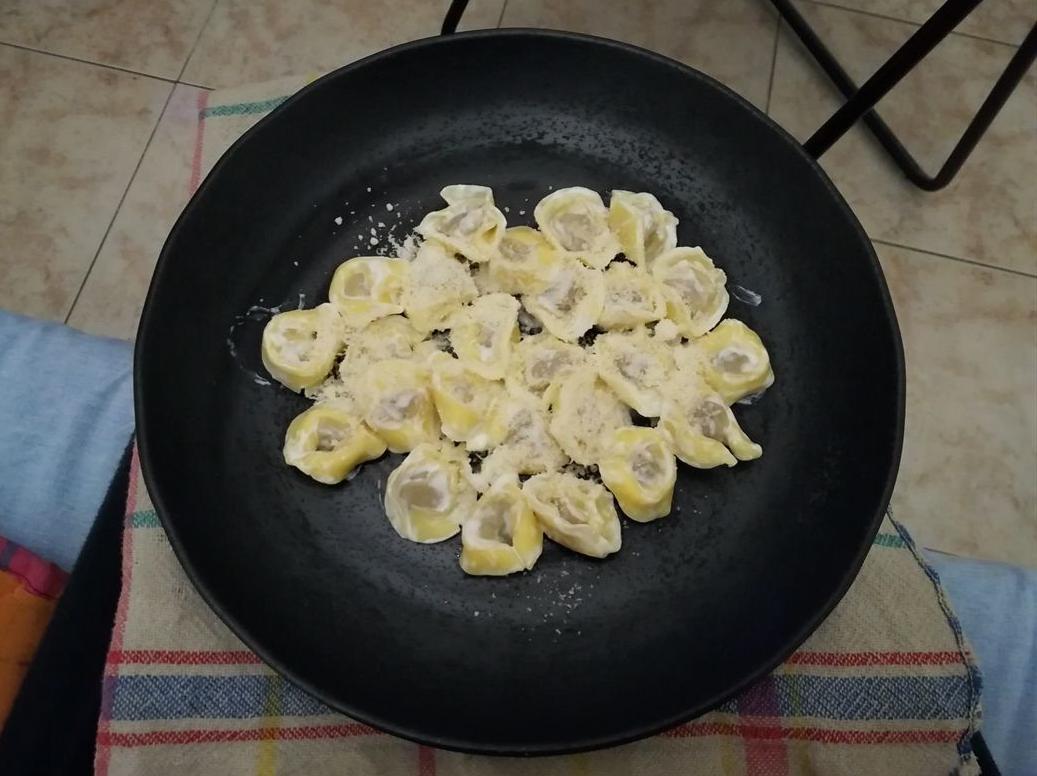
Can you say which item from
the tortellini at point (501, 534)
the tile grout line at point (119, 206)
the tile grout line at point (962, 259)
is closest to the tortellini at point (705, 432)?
the tortellini at point (501, 534)

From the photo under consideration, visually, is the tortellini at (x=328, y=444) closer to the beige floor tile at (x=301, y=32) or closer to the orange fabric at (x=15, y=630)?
the orange fabric at (x=15, y=630)

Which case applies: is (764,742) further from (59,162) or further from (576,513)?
(59,162)

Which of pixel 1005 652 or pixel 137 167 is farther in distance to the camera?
pixel 137 167

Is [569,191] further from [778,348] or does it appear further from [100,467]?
[100,467]

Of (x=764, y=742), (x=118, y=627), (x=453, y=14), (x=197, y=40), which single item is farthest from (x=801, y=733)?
(x=197, y=40)

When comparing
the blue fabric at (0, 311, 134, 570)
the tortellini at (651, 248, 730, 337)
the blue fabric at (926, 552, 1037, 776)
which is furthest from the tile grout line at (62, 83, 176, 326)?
the blue fabric at (926, 552, 1037, 776)

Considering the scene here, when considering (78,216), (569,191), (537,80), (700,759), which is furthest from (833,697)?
(78,216)

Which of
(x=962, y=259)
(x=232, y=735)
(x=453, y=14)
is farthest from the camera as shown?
(x=962, y=259)
